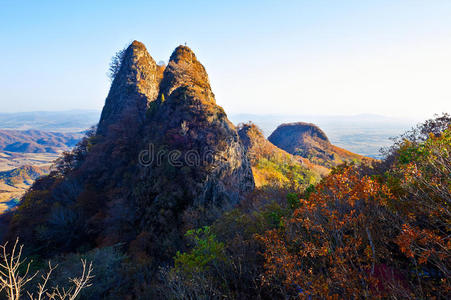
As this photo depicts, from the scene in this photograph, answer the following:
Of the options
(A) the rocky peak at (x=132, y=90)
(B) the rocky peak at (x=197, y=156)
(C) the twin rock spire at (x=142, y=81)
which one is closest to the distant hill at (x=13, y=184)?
(A) the rocky peak at (x=132, y=90)

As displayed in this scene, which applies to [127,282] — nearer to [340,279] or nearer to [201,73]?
[340,279]

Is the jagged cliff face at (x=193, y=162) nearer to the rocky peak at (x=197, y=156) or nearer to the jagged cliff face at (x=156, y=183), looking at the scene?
the rocky peak at (x=197, y=156)

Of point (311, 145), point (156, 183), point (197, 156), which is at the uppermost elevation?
point (197, 156)

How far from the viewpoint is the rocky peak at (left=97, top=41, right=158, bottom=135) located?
42.1m

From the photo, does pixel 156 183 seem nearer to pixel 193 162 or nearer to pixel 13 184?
pixel 193 162

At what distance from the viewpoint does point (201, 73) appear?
39.0 m

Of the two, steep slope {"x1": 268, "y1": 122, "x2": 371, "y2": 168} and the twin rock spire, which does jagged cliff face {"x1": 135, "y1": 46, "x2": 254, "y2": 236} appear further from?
steep slope {"x1": 268, "y1": 122, "x2": 371, "y2": 168}

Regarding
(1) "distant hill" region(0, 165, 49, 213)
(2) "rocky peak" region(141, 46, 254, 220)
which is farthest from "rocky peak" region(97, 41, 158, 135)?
(1) "distant hill" region(0, 165, 49, 213)

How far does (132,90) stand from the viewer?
44.7 metres

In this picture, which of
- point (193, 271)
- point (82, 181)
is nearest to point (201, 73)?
point (82, 181)

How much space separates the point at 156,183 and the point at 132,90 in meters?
29.4

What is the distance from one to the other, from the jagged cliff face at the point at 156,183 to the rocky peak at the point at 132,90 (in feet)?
21.8

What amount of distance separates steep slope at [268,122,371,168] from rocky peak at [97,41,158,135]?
6168 centimetres

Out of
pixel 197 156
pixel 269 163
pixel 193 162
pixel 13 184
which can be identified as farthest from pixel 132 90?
pixel 13 184
